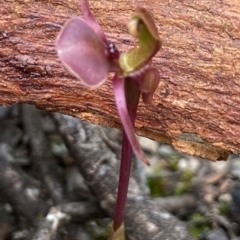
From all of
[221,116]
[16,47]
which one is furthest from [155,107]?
[16,47]

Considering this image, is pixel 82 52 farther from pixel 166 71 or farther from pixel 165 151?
pixel 165 151

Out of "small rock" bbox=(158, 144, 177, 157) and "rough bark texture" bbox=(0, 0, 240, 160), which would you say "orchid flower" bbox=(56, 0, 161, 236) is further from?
"small rock" bbox=(158, 144, 177, 157)

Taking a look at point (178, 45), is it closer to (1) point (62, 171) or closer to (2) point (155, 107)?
(2) point (155, 107)

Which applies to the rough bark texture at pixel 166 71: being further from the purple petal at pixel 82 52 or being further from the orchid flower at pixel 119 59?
the purple petal at pixel 82 52

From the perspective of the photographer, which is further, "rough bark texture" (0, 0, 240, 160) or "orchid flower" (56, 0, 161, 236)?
"rough bark texture" (0, 0, 240, 160)

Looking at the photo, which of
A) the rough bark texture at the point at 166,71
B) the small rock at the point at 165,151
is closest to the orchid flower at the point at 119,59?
the rough bark texture at the point at 166,71

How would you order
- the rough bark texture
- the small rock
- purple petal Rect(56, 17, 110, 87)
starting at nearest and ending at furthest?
purple petal Rect(56, 17, 110, 87), the rough bark texture, the small rock

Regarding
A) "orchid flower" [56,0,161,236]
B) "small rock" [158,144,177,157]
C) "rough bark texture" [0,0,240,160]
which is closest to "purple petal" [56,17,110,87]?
"orchid flower" [56,0,161,236]

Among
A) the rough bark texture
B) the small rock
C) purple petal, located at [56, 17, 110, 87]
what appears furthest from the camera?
the small rock
